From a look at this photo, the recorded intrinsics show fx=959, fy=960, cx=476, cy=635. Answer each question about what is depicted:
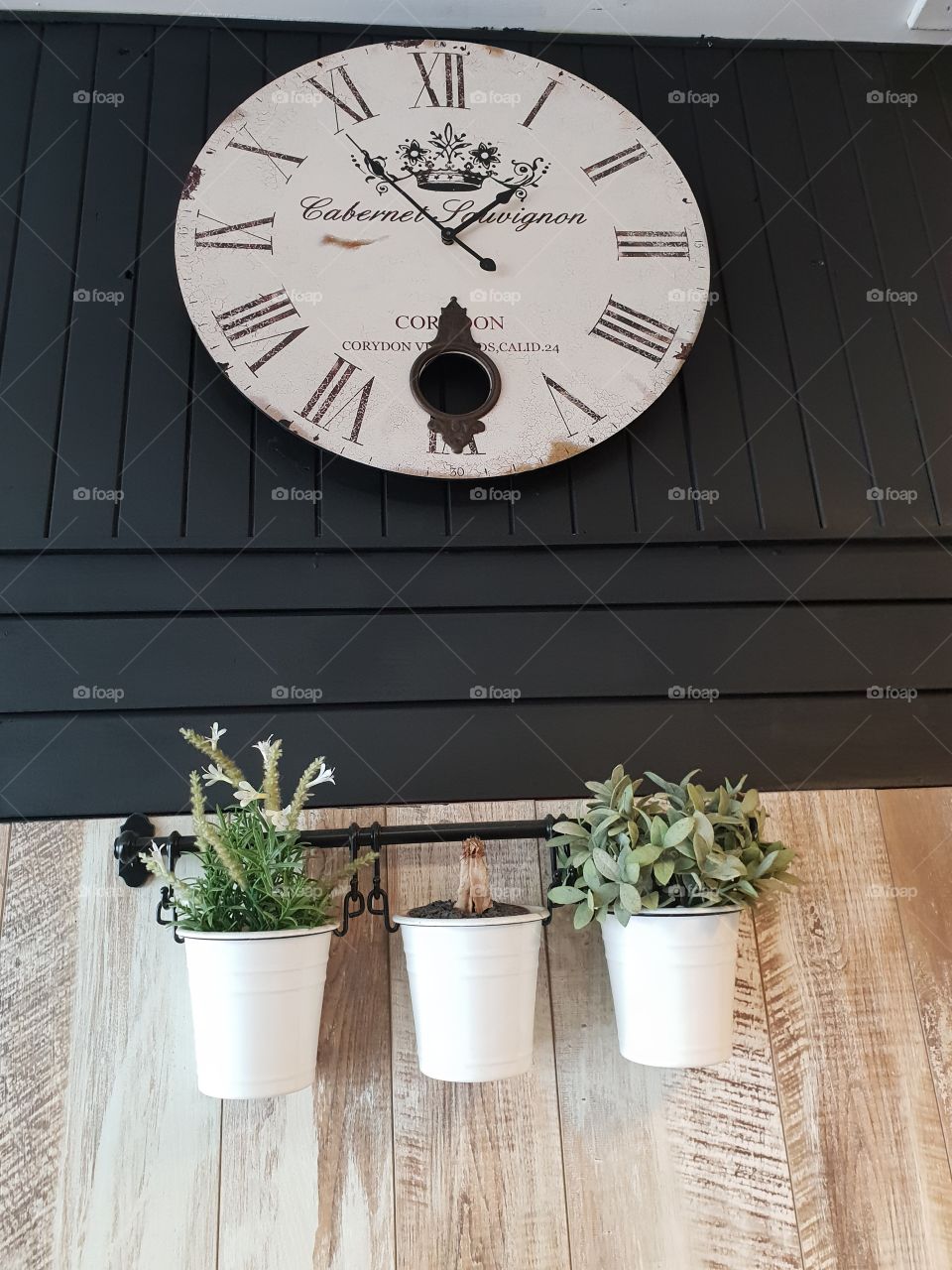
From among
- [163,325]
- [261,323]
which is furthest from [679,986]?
[163,325]

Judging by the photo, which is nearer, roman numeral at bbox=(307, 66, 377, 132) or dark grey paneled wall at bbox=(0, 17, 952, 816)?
dark grey paneled wall at bbox=(0, 17, 952, 816)

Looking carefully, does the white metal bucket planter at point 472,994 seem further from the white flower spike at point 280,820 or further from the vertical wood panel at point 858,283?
the vertical wood panel at point 858,283

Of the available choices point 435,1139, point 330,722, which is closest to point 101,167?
point 330,722

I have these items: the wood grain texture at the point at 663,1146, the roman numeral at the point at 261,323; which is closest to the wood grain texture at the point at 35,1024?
the wood grain texture at the point at 663,1146

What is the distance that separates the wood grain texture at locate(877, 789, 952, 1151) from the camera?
1.10m

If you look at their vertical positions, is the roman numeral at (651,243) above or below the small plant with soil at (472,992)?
above

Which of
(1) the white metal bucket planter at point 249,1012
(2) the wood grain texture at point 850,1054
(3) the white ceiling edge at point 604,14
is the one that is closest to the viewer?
(1) the white metal bucket planter at point 249,1012

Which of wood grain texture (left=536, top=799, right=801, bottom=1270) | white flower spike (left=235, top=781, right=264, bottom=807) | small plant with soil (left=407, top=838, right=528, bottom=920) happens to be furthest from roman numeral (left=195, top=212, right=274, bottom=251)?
wood grain texture (left=536, top=799, right=801, bottom=1270)

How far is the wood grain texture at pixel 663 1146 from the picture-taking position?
3.33 ft

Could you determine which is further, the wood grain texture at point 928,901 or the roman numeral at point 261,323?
the roman numeral at point 261,323

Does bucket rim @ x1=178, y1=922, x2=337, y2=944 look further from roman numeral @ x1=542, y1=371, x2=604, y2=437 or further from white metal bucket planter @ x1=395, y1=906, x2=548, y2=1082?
roman numeral @ x1=542, y1=371, x2=604, y2=437

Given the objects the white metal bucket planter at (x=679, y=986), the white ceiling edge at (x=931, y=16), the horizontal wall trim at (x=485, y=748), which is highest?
the white ceiling edge at (x=931, y=16)

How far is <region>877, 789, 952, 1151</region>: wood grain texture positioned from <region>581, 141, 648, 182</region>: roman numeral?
3.14 ft

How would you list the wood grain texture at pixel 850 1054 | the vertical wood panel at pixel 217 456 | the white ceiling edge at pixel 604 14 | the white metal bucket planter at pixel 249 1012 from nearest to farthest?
the white metal bucket planter at pixel 249 1012 → the wood grain texture at pixel 850 1054 → the vertical wood panel at pixel 217 456 → the white ceiling edge at pixel 604 14
